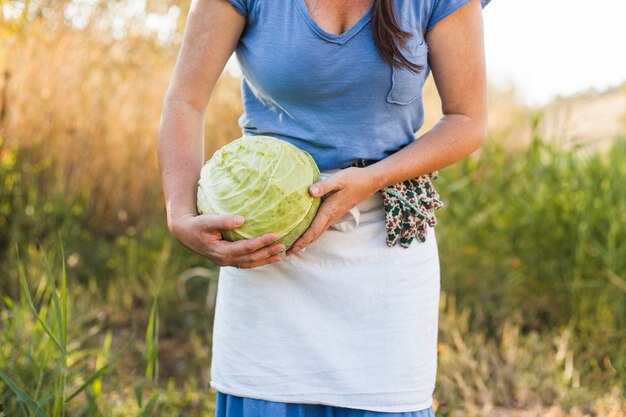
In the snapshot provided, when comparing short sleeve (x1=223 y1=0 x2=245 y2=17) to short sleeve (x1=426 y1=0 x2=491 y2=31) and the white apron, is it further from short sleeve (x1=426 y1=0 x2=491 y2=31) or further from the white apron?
the white apron

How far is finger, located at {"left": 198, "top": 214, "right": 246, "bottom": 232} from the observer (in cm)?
167

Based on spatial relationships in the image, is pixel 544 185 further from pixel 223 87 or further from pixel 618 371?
pixel 223 87

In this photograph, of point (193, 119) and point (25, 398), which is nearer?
point (193, 119)

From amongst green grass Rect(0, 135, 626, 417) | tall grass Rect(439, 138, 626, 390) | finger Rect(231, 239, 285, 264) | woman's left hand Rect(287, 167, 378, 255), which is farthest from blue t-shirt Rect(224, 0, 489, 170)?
tall grass Rect(439, 138, 626, 390)

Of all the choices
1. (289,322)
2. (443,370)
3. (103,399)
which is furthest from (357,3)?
(443,370)

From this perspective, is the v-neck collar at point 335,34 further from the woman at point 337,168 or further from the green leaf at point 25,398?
the green leaf at point 25,398

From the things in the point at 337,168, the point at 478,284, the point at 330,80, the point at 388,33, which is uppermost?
the point at 388,33

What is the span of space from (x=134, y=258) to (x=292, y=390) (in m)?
2.96

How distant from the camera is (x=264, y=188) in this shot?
1741 millimetres

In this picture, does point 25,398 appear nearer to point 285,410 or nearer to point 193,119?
point 285,410

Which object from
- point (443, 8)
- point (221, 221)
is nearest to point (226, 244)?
point (221, 221)

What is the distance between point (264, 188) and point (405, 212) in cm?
39

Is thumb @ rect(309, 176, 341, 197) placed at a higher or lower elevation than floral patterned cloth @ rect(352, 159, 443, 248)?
higher

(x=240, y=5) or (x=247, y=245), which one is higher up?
(x=240, y=5)
